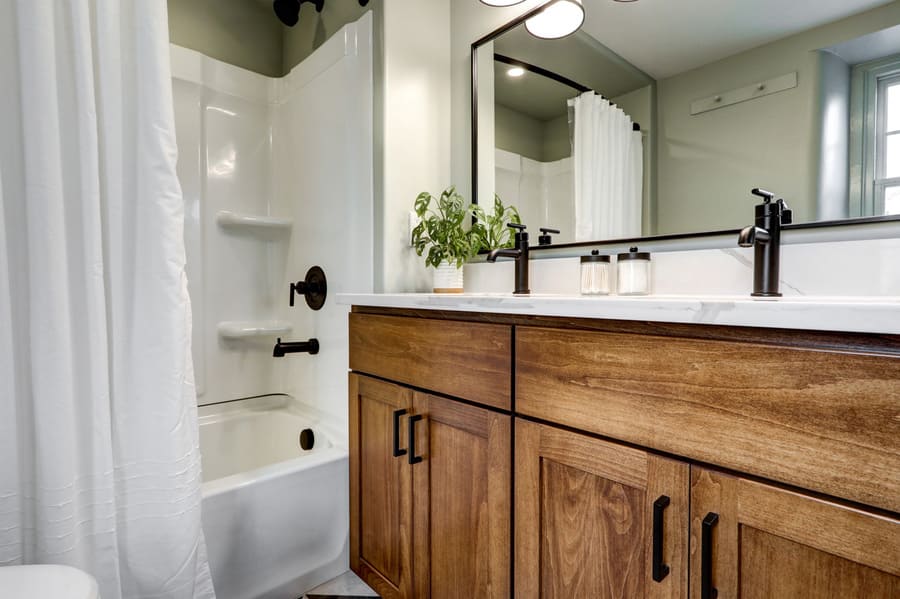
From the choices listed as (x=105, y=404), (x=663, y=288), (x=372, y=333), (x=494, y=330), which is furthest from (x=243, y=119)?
(x=663, y=288)

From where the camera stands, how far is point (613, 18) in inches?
53.2

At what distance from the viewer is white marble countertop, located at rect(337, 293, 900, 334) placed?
56 cm

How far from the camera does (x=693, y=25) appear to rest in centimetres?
119

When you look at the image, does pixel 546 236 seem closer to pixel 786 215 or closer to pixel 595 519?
pixel 786 215

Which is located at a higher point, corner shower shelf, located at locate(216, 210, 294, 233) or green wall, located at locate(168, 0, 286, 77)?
green wall, located at locate(168, 0, 286, 77)

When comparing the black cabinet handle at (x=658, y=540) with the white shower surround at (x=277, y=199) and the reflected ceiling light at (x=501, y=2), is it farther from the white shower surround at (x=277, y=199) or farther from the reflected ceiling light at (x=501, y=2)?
the reflected ceiling light at (x=501, y=2)

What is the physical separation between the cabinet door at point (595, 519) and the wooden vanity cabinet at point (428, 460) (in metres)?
0.06

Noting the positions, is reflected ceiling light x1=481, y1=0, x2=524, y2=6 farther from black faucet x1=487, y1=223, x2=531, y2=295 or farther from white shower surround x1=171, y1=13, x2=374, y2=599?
black faucet x1=487, y1=223, x2=531, y2=295

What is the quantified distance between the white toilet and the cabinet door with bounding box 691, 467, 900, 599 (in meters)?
0.94

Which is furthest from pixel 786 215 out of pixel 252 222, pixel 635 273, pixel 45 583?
pixel 252 222

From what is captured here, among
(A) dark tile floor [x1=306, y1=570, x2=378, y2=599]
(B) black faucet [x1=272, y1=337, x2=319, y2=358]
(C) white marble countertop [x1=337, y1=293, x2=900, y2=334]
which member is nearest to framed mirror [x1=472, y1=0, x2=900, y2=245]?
(C) white marble countertop [x1=337, y1=293, x2=900, y2=334]

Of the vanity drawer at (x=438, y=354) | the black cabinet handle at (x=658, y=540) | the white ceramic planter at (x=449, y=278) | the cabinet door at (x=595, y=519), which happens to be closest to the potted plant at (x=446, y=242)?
the white ceramic planter at (x=449, y=278)

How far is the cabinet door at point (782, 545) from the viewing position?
0.57 metres

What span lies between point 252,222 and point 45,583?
→ 1489 millimetres
